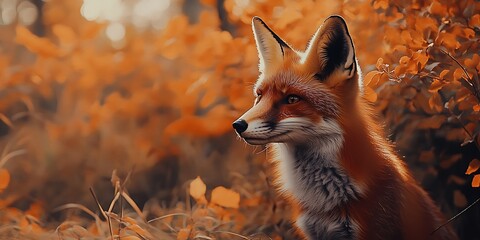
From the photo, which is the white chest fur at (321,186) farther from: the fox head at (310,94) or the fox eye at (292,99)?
the fox eye at (292,99)

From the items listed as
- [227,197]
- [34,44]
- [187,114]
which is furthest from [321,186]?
[34,44]

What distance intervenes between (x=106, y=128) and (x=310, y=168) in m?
2.79

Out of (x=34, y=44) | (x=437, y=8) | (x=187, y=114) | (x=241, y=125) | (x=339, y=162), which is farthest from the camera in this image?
(x=187, y=114)

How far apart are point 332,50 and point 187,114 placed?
2.19 metres

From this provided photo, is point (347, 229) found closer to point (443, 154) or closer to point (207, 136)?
point (443, 154)

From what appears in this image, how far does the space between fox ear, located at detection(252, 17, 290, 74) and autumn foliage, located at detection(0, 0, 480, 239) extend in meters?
0.41

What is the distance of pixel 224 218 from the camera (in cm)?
380

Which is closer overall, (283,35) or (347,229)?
(347,229)

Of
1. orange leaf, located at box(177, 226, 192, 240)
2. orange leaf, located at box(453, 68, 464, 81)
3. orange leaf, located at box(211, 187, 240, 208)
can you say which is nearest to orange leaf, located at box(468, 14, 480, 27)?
orange leaf, located at box(453, 68, 464, 81)

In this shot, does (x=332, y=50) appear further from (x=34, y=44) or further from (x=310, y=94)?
(x=34, y=44)

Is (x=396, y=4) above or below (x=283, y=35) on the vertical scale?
above

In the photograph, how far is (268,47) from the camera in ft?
9.11

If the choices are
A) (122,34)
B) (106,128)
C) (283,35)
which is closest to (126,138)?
(106,128)

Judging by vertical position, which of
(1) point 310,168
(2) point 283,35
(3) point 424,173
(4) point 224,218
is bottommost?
(4) point 224,218
